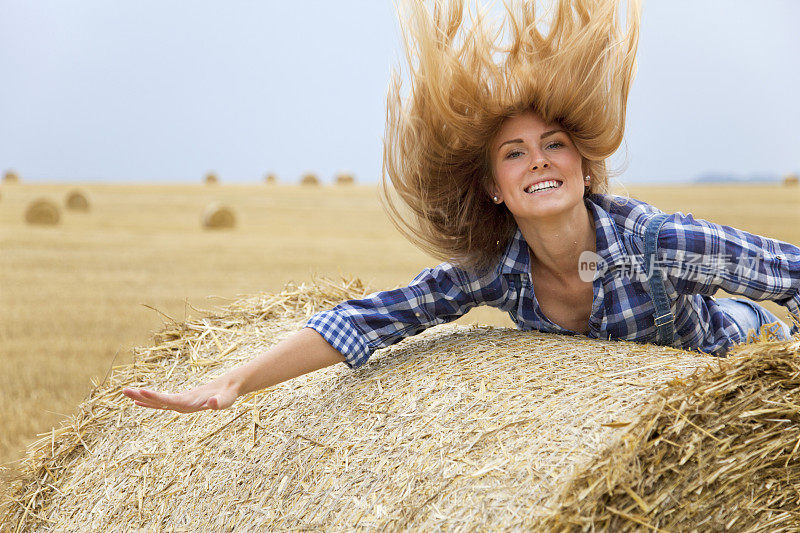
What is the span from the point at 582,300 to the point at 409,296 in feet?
1.91

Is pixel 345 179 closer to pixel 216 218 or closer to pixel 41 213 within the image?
pixel 216 218

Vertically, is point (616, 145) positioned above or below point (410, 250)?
above

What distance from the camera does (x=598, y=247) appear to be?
257 cm

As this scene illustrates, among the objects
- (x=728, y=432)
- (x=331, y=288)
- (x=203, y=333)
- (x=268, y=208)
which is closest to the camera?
(x=728, y=432)

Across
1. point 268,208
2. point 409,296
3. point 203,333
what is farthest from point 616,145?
point 268,208

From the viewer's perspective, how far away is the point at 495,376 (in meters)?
2.25

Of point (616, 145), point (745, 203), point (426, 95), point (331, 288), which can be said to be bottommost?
point (745, 203)

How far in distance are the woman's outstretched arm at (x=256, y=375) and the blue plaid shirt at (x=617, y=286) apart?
0.16 ft

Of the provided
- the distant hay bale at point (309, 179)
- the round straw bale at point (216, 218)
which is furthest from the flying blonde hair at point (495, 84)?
the distant hay bale at point (309, 179)

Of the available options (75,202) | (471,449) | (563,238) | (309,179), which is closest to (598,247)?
(563,238)

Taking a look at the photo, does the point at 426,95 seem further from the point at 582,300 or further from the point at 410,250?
the point at 410,250

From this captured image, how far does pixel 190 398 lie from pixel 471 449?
809mm

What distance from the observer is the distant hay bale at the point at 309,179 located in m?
27.3

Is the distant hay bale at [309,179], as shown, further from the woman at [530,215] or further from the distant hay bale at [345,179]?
the woman at [530,215]
